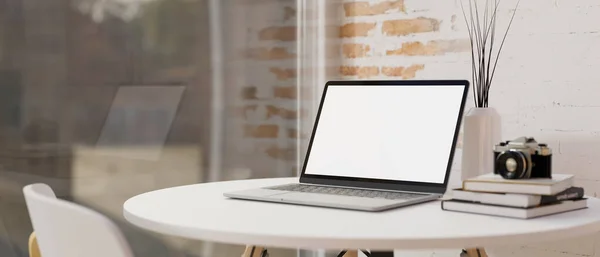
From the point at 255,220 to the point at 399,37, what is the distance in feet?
5.06

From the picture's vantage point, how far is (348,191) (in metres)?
1.70

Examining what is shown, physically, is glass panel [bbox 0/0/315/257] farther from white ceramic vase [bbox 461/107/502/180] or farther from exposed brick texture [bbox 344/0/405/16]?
white ceramic vase [bbox 461/107/502/180]

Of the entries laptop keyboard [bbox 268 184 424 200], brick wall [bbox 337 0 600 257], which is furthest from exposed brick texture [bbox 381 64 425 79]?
laptop keyboard [bbox 268 184 424 200]

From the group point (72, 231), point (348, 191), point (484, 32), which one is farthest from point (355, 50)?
point (72, 231)

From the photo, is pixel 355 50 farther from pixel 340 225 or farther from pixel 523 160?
pixel 340 225

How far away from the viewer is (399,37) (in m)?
2.79

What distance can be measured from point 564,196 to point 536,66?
3.12 feet

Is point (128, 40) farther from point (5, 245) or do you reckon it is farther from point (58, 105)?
point (5, 245)

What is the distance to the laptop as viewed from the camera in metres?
1.66

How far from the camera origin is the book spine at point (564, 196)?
1.46 meters

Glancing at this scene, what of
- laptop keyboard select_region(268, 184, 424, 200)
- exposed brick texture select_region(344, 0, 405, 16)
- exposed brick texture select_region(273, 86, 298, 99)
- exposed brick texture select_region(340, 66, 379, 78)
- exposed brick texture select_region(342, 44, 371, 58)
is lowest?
laptop keyboard select_region(268, 184, 424, 200)

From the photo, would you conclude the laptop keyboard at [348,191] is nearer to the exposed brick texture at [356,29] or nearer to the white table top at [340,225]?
the white table top at [340,225]

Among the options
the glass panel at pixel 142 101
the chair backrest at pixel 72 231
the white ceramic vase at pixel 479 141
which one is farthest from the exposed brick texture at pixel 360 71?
the chair backrest at pixel 72 231

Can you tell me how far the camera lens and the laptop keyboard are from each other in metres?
0.19
